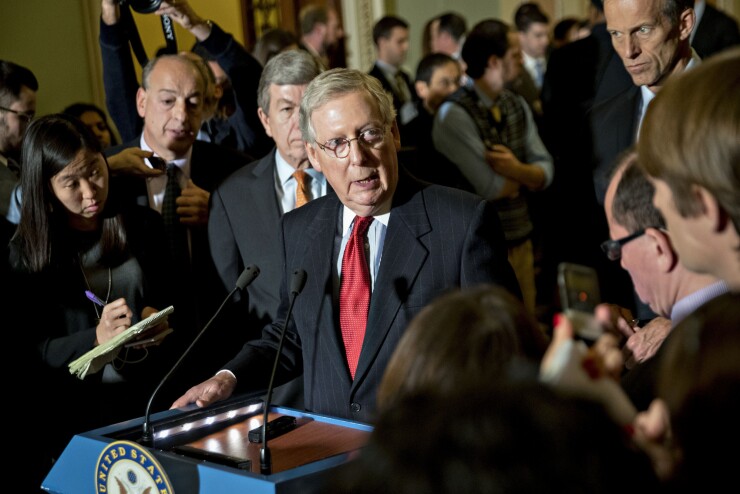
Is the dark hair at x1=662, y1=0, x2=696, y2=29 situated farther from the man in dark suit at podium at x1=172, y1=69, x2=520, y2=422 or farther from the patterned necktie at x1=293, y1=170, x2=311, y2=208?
the patterned necktie at x1=293, y1=170, x2=311, y2=208

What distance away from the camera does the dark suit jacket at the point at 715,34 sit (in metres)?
4.42

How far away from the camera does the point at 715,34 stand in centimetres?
448

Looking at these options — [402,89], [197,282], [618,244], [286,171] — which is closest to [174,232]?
[197,282]

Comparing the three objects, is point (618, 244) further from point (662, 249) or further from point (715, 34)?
point (715, 34)

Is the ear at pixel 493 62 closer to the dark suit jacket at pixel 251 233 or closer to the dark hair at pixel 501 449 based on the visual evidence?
the dark suit jacket at pixel 251 233

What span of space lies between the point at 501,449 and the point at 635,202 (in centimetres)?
86

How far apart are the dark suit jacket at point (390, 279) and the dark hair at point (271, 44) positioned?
108 inches

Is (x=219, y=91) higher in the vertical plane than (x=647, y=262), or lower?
higher

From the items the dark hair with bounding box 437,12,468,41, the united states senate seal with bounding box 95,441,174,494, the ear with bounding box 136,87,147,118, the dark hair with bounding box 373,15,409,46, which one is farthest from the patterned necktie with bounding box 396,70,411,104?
the united states senate seal with bounding box 95,441,174,494

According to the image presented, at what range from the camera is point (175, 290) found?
3.20 m

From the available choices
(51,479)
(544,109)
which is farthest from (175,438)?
(544,109)

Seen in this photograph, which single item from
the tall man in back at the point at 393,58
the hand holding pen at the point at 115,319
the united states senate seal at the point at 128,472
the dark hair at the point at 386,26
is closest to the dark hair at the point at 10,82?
the hand holding pen at the point at 115,319

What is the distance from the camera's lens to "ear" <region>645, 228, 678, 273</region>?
4.99 feet

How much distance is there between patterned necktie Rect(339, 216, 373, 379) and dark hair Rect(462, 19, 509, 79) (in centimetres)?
254
